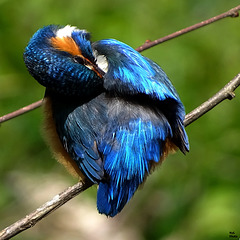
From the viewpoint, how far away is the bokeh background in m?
3.43

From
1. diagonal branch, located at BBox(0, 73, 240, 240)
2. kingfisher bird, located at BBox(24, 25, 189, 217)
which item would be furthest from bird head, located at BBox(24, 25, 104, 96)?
diagonal branch, located at BBox(0, 73, 240, 240)

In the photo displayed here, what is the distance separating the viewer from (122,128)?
9.15 feet

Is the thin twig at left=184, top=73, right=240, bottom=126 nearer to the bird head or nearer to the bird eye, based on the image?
the bird head

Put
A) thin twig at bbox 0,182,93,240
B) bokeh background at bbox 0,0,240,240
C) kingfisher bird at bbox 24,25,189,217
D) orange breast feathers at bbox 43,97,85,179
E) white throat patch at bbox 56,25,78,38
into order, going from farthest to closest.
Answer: bokeh background at bbox 0,0,240,240, orange breast feathers at bbox 43,97,85,179, white throat patch at bbox 56,25,78,38, kingfisher bird at bbox 24,25,189,217, thin twig at bbox 0,182,93,240

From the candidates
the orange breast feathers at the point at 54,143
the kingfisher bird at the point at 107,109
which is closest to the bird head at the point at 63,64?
the kingfisher bird at the point at 107,109

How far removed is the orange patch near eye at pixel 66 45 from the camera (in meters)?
2.86

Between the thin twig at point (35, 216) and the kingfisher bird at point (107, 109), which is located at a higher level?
the kingfisher bird at point (107, 109)

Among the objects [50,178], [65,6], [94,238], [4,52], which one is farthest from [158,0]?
[94,238]

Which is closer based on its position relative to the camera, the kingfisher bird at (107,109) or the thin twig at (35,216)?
the thin twig at (35,216)

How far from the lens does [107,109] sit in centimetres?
286

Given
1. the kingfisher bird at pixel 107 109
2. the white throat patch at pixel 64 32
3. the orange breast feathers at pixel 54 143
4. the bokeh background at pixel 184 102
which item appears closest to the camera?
the kingfisher bird at pixel 107 109

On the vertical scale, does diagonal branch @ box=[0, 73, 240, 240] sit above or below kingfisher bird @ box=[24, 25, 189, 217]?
below

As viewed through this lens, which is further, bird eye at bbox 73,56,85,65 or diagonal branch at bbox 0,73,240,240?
bird eye at bbox 73,56,85,65

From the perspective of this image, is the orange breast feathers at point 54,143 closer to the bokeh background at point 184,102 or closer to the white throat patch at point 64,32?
the white throat patch at point 64,32
